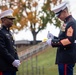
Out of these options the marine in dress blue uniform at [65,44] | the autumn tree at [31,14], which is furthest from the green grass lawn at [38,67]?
the autumn tree at [31,14]

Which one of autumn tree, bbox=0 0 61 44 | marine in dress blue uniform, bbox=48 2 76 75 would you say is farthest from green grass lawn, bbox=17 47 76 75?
autumn tree, bbox=0 0 61 44

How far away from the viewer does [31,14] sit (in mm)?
34000

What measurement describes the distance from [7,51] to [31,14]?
28.8 meters

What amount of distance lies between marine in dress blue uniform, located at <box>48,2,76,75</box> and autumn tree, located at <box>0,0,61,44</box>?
88.7 feet

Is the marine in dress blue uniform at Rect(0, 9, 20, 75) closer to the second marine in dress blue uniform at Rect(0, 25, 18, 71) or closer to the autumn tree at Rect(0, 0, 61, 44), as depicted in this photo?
the second marine in dress blue uniform at Rect(0, 25, 18, 71)

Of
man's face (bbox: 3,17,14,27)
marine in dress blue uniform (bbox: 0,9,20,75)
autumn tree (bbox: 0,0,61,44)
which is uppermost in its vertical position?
man's face (bbox: 3,17,14,27)

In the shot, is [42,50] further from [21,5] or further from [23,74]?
[23,74]

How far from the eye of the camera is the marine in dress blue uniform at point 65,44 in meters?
5.34

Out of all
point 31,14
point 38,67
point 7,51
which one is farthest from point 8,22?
point 31,14

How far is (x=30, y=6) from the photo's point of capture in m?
35.6

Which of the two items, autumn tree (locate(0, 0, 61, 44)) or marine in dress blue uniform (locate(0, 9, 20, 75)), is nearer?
marine in dress blue uniform (locate(0, 9, 20, 75))

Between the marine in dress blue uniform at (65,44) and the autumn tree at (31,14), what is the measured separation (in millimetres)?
27037

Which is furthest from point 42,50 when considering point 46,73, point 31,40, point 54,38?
point 54,38

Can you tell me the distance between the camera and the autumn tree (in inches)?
1315
